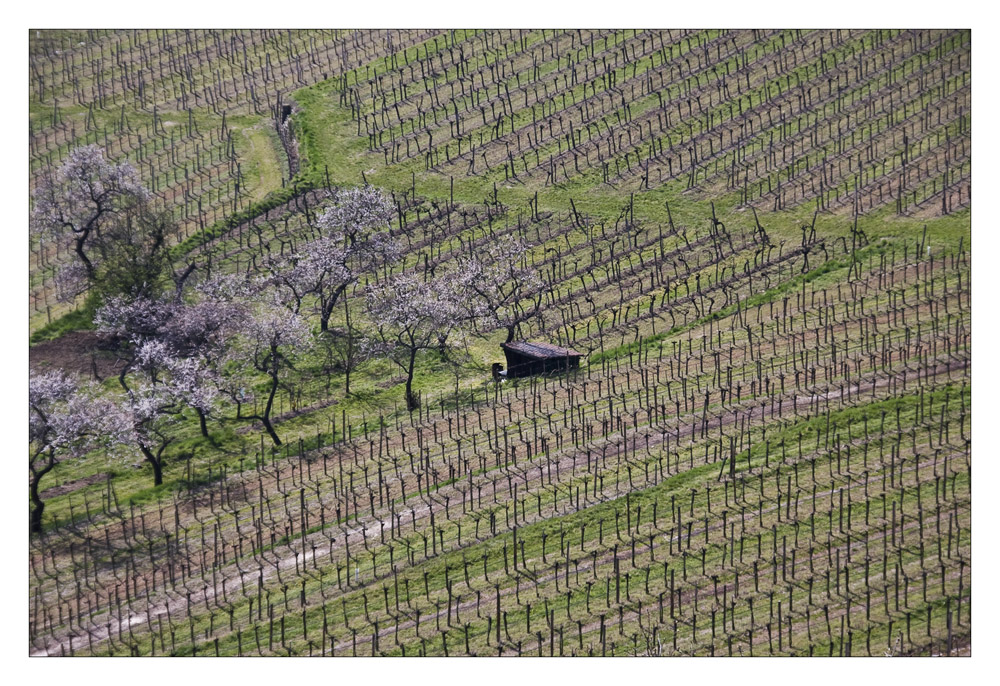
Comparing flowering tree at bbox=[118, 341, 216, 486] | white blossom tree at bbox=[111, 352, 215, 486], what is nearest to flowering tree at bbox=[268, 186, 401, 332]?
flowering tree at bbox=[118, 341, 216, 486]

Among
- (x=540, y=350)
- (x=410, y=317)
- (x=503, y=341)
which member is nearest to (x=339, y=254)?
(x=410, y=317)

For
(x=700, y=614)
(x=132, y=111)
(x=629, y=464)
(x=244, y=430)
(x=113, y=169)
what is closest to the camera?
(x=700, y=614)

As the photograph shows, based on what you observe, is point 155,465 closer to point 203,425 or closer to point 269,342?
point 203,425

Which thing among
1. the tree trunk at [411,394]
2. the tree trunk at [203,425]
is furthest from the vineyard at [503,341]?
the tree trunk at [203,425]

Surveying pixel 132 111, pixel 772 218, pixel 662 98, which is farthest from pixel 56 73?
pixel 772 218

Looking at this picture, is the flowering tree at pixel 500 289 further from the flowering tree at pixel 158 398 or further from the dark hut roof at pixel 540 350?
the flowering tree at pixel 158 398

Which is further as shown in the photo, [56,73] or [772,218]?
[56,73]

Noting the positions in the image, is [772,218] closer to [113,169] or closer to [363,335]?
[363,335]
